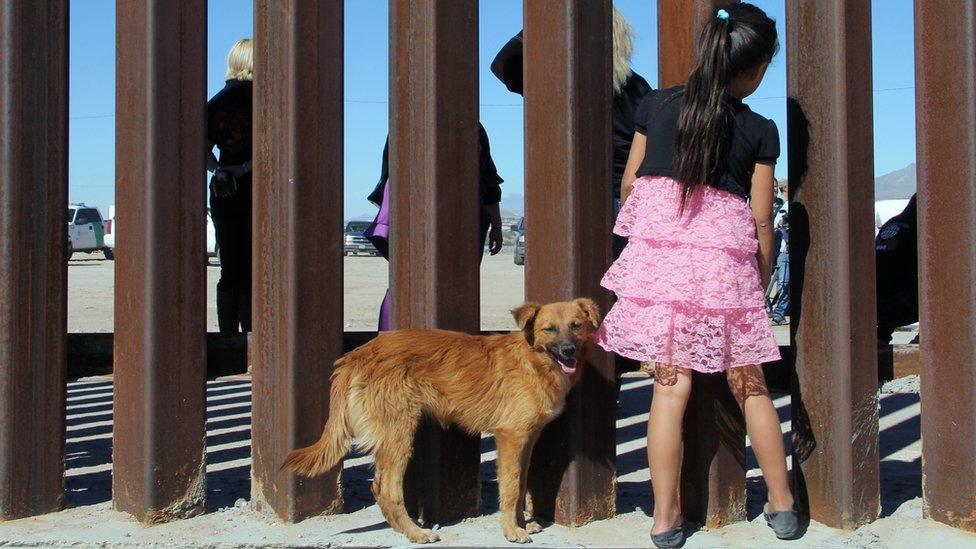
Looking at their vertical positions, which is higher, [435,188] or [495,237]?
[435,188]

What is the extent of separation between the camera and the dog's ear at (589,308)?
3930 millimetres

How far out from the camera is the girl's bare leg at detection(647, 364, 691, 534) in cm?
383

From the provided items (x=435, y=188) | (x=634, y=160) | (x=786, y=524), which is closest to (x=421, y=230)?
(x=435, y=188)

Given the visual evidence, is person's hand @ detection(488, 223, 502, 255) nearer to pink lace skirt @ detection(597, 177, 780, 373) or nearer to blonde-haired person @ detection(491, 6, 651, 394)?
blonde-haired person @ detection(491, 6, 651, 394)

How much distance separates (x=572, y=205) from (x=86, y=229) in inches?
1382

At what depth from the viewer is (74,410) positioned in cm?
705

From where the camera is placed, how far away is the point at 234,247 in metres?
5.87

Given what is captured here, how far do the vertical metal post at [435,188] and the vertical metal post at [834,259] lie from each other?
1264mm

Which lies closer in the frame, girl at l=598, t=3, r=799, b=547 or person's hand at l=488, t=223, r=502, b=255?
girl at l=598, t=3, r=799, b=547

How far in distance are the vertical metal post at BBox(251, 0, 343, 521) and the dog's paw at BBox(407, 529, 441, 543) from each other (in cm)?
42

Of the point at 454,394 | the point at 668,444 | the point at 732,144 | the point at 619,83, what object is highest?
the point at 619,83

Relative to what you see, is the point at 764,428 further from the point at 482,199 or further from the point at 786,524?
the point at 482,199

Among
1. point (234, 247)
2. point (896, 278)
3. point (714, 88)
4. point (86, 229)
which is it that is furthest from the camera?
point (86, 229)

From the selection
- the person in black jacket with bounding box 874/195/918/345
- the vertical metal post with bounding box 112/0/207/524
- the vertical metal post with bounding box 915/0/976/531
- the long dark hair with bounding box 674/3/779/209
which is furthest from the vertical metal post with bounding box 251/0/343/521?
the person in black jacket with bounding box 874/195/918/345
